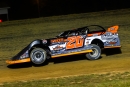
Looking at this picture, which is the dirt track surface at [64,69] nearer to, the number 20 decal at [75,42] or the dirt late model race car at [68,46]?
the dirt late model race car at [68,46]

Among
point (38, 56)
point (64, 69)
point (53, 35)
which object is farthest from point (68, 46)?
point (53, 35)

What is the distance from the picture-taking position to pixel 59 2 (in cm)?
2805

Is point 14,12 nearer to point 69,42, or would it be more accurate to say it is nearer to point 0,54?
point 0,54

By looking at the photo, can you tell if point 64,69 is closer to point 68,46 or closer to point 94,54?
point 68,46

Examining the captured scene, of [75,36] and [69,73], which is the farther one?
[75,36]

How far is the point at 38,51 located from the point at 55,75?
1.53 metres

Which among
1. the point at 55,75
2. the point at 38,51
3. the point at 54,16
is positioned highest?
the point at 54,16

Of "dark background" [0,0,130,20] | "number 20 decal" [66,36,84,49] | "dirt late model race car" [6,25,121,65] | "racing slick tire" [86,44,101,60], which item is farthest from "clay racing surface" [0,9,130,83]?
"dark background" [0,0,130,20]

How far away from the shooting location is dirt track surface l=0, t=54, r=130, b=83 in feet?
30.6

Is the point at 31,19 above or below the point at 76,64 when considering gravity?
above

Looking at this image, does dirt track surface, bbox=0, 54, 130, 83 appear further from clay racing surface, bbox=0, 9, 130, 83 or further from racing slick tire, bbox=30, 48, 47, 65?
racing slick tire, bbox=30, 48, 47, 65

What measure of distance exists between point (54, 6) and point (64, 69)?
18588mm

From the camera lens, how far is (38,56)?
10555mm

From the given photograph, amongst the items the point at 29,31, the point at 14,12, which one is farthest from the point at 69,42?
the point at 14,12
